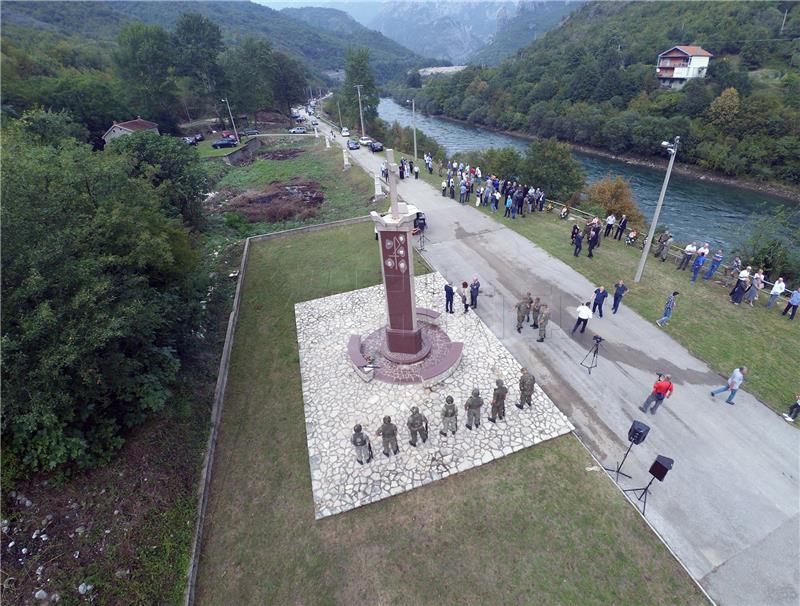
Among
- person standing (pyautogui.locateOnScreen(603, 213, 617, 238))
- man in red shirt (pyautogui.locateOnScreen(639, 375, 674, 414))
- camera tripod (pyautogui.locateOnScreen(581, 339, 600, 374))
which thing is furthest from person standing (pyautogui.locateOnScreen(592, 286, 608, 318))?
person standing (pyautogui.locateOnScreen(603, 213, 617, 238))

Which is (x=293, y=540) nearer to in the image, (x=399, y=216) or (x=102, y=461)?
(x=102, y=461)

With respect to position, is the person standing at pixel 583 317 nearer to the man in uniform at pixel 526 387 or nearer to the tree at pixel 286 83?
the man in uniform at pixel 526 387

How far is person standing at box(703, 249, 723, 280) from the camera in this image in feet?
47.5

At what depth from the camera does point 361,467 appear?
345 inches

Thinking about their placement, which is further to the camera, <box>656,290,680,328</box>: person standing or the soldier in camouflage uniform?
the soldier in camouflage uniform

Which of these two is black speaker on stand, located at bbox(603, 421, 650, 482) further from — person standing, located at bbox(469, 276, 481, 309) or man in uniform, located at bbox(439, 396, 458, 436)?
person standing, located at bbox(469, 276, 481, 309)

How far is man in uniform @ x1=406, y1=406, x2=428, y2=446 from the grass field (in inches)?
43.0

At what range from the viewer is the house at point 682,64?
54250mm

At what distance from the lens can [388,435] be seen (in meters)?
8.48

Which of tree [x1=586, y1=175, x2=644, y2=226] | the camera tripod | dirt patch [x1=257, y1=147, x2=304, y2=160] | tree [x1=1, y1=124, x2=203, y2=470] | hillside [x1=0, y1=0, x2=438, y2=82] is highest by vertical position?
hillside [x1=0, y1=0, x2=438, y2=82]

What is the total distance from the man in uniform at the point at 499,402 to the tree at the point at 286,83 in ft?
227

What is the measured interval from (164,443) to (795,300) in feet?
63.0

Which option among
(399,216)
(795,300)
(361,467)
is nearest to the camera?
(361,467)

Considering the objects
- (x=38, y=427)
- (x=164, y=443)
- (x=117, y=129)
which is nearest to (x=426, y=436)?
(x=164, y=443)
